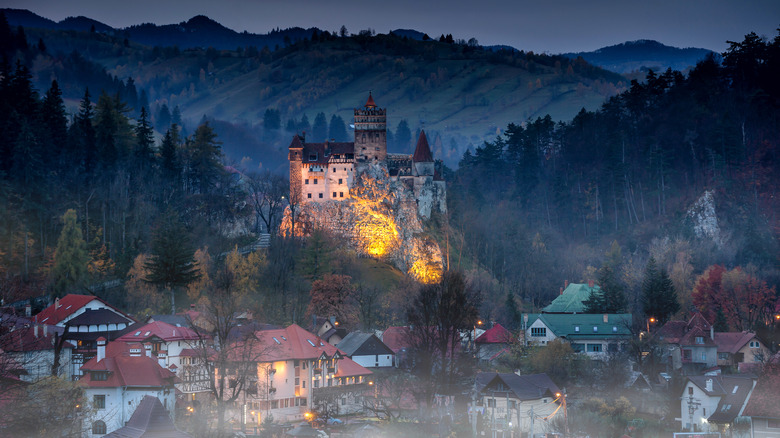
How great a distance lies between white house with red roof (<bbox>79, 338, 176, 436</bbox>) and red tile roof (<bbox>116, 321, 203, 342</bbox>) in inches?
189

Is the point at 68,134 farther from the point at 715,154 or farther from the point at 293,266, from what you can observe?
the point at 715,154

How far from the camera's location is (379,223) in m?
104

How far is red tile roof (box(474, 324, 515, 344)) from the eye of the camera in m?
75.2

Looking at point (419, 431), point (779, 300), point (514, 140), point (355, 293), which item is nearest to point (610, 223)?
point (514, 140)

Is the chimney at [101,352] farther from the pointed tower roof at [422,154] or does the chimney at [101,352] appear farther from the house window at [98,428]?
the pointed tower roof at [422,154]

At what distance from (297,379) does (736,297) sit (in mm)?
44067

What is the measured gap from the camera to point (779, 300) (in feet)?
286

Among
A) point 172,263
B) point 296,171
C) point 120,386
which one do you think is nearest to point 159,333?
point 120,386

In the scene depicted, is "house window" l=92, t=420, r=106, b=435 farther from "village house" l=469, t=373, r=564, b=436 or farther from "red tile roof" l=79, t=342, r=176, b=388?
"village house" l=469, t=373, r=564, b=436

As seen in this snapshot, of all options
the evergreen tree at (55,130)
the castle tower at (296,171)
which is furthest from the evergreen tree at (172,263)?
the castle tower at (296,171)

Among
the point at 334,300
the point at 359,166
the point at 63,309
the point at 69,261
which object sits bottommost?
the point at 334,300

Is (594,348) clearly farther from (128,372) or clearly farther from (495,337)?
(128,372)

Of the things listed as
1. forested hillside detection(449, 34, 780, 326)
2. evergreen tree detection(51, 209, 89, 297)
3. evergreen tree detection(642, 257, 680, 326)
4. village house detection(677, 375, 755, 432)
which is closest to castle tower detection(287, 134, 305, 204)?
forested hillside detection(449, 34, 780, 326)

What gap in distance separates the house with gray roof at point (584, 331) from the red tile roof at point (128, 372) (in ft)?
106
